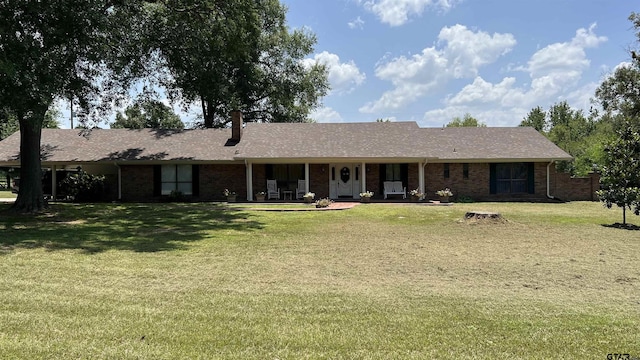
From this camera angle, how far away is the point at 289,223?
13234 millimetres

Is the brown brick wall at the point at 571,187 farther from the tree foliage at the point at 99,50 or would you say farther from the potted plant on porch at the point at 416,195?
the tree foliage at the point at 99,50

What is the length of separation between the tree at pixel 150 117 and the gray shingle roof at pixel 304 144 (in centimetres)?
189

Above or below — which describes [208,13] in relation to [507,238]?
above

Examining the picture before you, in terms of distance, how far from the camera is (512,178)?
2208 cm

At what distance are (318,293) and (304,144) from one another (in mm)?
16993

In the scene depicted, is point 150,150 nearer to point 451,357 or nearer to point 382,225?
point 382,225

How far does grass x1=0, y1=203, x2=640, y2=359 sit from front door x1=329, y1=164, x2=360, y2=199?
1038cm

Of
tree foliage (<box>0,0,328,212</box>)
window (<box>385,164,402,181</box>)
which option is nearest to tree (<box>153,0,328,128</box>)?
tree foliage (<box>0,0,328,212</box>)

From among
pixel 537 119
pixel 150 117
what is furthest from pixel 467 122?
pixel 150 117

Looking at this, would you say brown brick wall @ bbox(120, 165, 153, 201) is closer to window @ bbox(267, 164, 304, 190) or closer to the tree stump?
Answer: window @ bbox(267, 164, 304, 190)

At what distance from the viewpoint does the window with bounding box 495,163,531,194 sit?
72.3ft

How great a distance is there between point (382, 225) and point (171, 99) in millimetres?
14846

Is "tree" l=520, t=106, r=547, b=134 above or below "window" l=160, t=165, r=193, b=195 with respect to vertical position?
above

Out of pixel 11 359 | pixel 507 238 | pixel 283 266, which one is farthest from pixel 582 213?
pixel 11 359
